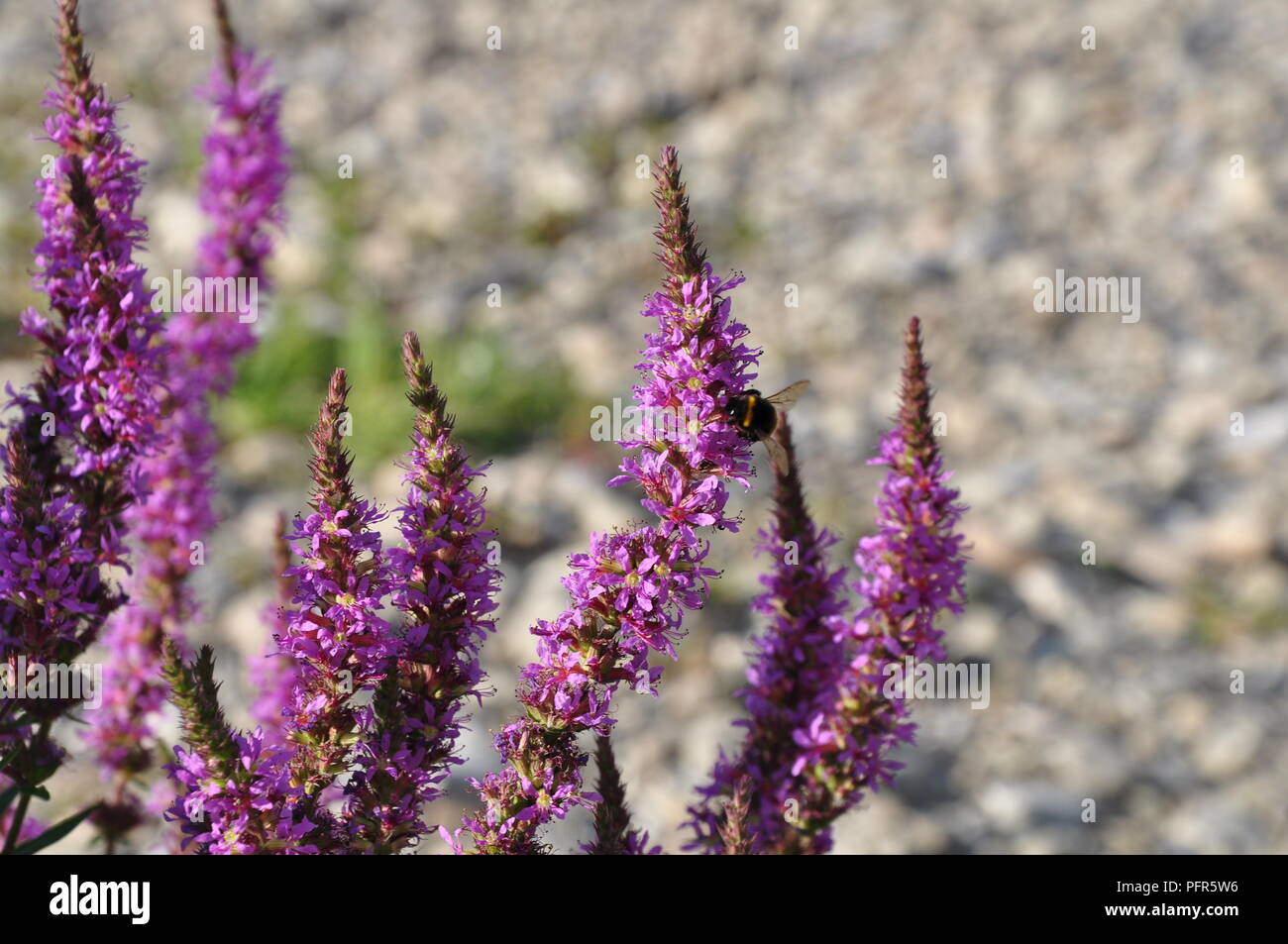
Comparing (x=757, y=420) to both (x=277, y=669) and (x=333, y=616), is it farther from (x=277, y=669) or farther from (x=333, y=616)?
(x=277, y=669)

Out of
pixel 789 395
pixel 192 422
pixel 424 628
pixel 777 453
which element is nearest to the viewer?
pixel 424 628

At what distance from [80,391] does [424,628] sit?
1.16m

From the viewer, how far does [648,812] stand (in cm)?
734

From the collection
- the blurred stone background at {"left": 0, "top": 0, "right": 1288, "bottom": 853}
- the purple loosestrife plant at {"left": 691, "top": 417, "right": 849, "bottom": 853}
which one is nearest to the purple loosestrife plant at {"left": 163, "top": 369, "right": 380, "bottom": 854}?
the purple loosestrife plant at {"left": 691, "top": 417, "right": 849, "bottom": 853}

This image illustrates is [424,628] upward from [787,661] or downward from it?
upward

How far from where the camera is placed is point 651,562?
2650 millimetres

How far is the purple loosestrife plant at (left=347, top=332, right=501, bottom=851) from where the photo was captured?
2.69 metres

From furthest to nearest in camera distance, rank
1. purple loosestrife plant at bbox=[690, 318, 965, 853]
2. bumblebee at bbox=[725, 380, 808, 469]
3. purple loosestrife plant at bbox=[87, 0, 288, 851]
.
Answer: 1. purple loosestrife plant at bbox=[87, 0, 288, 851]
2. purple loosestrife plant at bbox=[690, 318, 965, 853]
3. bumblebee at bbox=[725, 380, 808, 469]

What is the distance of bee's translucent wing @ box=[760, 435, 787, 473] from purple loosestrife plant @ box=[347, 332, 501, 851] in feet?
2.90

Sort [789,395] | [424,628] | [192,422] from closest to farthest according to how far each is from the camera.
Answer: [424,628], [789,395], [192,422]

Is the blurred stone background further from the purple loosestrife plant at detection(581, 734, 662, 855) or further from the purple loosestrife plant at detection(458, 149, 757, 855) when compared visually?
the purple loosestrife plant at detection(458, 149, 757, 855)

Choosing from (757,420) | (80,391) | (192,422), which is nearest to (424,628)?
(757,420)

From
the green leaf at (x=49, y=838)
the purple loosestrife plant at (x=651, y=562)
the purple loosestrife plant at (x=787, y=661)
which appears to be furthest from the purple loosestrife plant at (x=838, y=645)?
the green leaf at (x=49, y=838)
